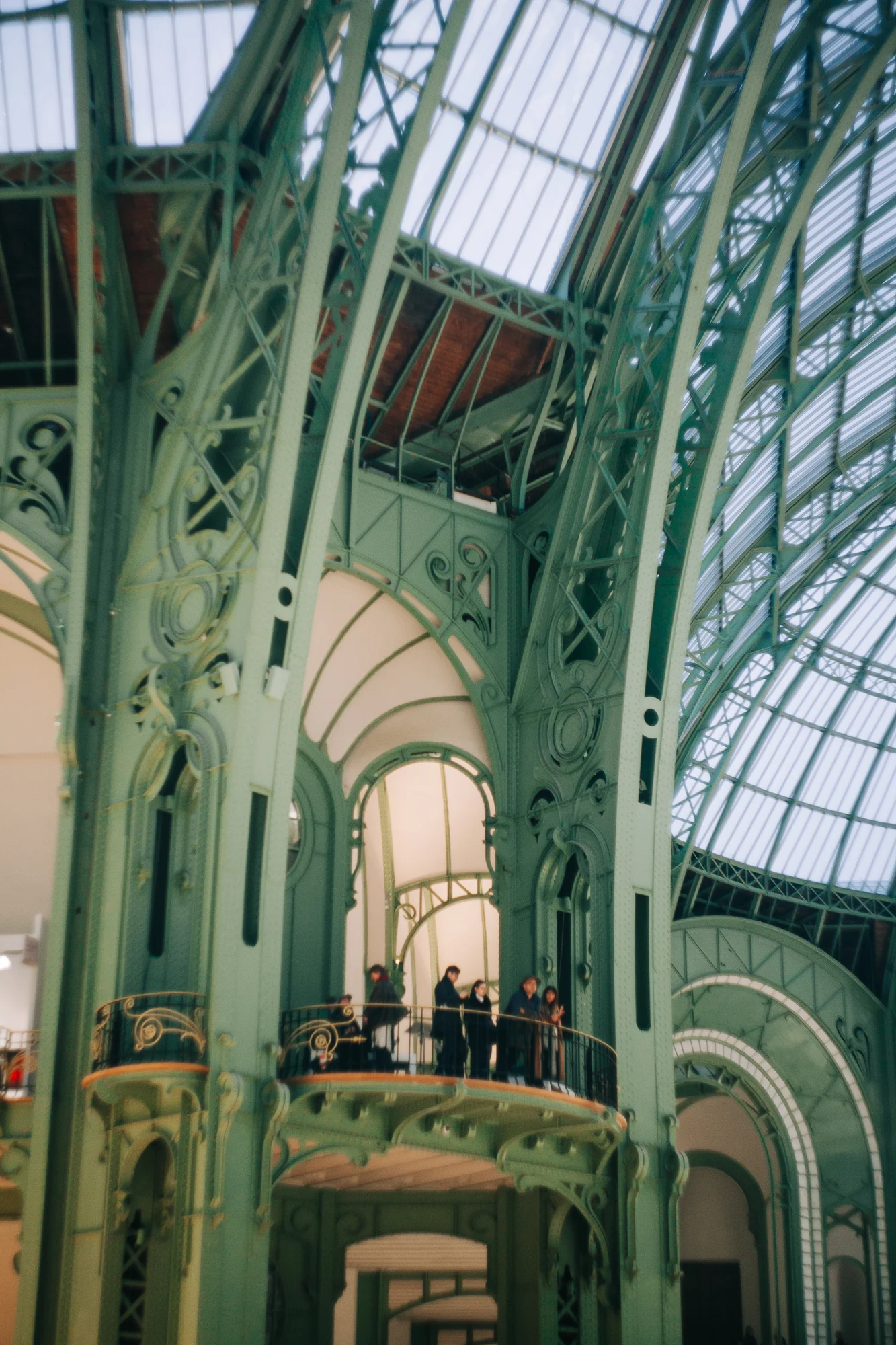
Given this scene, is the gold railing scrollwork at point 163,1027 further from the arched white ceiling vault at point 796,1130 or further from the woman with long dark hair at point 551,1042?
the arched white ceiling vault at point 796,1130

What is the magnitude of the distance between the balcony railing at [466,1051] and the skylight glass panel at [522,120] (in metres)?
12.6

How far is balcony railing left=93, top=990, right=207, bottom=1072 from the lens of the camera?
62.4 ft

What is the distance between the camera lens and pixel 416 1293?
2800cm

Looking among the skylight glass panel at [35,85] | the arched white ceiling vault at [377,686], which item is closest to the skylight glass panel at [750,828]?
the arched white ceiling vault at [377,686]

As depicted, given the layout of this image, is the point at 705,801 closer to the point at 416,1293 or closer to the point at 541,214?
the point at 416,1293

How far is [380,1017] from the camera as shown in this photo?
21.1 m

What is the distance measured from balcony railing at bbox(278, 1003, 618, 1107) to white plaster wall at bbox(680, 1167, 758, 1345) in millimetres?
24657

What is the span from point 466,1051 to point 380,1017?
4.13ft

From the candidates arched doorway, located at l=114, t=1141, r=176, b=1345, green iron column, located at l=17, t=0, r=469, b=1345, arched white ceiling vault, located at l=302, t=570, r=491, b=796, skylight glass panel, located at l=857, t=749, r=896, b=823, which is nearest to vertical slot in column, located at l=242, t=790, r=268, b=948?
green iron column, located at l=17, t=0, r=469, b=1345

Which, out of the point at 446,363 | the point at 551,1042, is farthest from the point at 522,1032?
the point at 446,363

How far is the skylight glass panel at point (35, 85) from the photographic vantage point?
22266mm

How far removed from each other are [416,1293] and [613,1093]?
26.5ft

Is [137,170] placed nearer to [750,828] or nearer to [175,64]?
[175,64]

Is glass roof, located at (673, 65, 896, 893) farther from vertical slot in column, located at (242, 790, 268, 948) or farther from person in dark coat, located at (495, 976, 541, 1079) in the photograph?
vertical slot in column, located at (242, 790, 268, 948)
